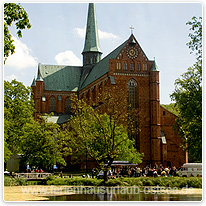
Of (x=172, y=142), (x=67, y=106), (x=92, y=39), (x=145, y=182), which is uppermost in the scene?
(x=92, y=39)

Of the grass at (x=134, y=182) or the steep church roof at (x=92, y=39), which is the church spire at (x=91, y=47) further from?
the grass at (x=134, y=182)

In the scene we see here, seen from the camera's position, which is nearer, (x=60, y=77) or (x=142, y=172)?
(x=142, y=172)

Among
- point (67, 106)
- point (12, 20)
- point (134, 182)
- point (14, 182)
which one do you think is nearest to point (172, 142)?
point (67, 106)

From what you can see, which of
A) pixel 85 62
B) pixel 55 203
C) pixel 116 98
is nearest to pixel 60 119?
pixel 85 62

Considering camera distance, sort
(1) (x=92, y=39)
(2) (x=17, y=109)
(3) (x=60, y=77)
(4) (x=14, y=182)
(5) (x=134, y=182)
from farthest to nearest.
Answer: (1) (x=92, y=39) → (3) (x=60, y=77) → (2) (x=17, y=109) → (4) (x=14, y=182) → (5) (x=134, y=182)

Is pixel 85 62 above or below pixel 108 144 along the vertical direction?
above

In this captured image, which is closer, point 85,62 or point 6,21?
point 6,21

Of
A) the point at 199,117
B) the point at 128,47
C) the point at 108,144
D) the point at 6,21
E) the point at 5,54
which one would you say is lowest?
the point at 108,144

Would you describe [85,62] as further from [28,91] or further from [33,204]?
[33,204]

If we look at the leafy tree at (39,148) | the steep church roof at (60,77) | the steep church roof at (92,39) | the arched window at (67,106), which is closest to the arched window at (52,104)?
the steep church roof at (60,77)

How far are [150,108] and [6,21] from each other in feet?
181

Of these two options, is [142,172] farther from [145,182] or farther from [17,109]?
[17,109]

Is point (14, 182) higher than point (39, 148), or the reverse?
point (39, 148)

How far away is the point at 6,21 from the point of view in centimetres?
1938
